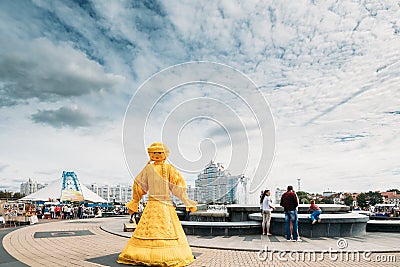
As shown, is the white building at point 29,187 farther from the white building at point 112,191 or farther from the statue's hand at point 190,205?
the statue's hand at point 190,205

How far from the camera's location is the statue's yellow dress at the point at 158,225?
6873mm

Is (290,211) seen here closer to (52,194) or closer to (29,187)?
(52,194)

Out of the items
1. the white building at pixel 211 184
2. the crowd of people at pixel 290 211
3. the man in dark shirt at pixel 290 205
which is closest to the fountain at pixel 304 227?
the crowd of people at pixel 290 211

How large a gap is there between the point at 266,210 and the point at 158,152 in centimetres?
579

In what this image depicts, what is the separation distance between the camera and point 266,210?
11.9m

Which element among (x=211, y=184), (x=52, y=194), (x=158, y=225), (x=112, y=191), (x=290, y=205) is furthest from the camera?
(x=112, y=191)

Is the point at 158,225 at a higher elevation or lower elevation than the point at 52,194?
higher

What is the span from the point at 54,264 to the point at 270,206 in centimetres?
714

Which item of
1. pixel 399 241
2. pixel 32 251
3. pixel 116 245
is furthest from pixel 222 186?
pixel 399 241

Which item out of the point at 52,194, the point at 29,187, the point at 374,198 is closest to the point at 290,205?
the point at 52,194

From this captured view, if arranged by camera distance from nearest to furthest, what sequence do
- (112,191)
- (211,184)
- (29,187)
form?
(211,184), (112,191), (29,187)

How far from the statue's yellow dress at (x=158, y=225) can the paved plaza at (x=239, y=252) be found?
533 millimetres

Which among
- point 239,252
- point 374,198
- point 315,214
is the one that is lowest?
point 374,198

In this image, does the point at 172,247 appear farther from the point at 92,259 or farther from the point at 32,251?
the point at 32,251
